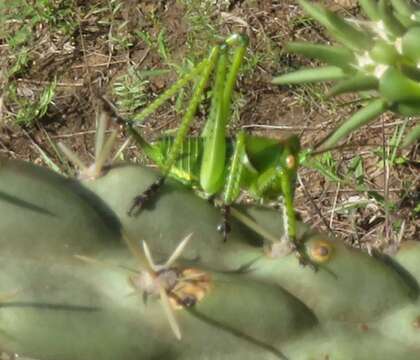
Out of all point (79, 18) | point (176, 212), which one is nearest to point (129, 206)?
point (176, 212)

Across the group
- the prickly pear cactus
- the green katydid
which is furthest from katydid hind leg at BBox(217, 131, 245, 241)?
the prickly pear cactus

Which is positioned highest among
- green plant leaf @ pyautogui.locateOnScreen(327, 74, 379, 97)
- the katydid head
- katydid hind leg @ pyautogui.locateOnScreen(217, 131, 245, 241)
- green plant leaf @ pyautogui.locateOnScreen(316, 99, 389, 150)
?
green plant leaf @ pyautogui.locateOnScreen(327, 74, 379, 97)

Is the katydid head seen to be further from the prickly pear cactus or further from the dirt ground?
the dirt ground

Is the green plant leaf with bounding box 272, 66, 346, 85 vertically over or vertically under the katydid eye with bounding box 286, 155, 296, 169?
over

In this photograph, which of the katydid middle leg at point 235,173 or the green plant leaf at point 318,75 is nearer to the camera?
the green plant leaf at point 318,75

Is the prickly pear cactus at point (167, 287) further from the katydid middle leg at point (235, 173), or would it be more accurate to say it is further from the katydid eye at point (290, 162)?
the katydid eye at point (290, 162)

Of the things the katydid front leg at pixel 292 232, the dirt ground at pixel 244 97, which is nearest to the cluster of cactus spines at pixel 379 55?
the katydid front leg at pixel 292 232

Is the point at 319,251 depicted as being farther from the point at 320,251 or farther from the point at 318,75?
the point at 318,75
